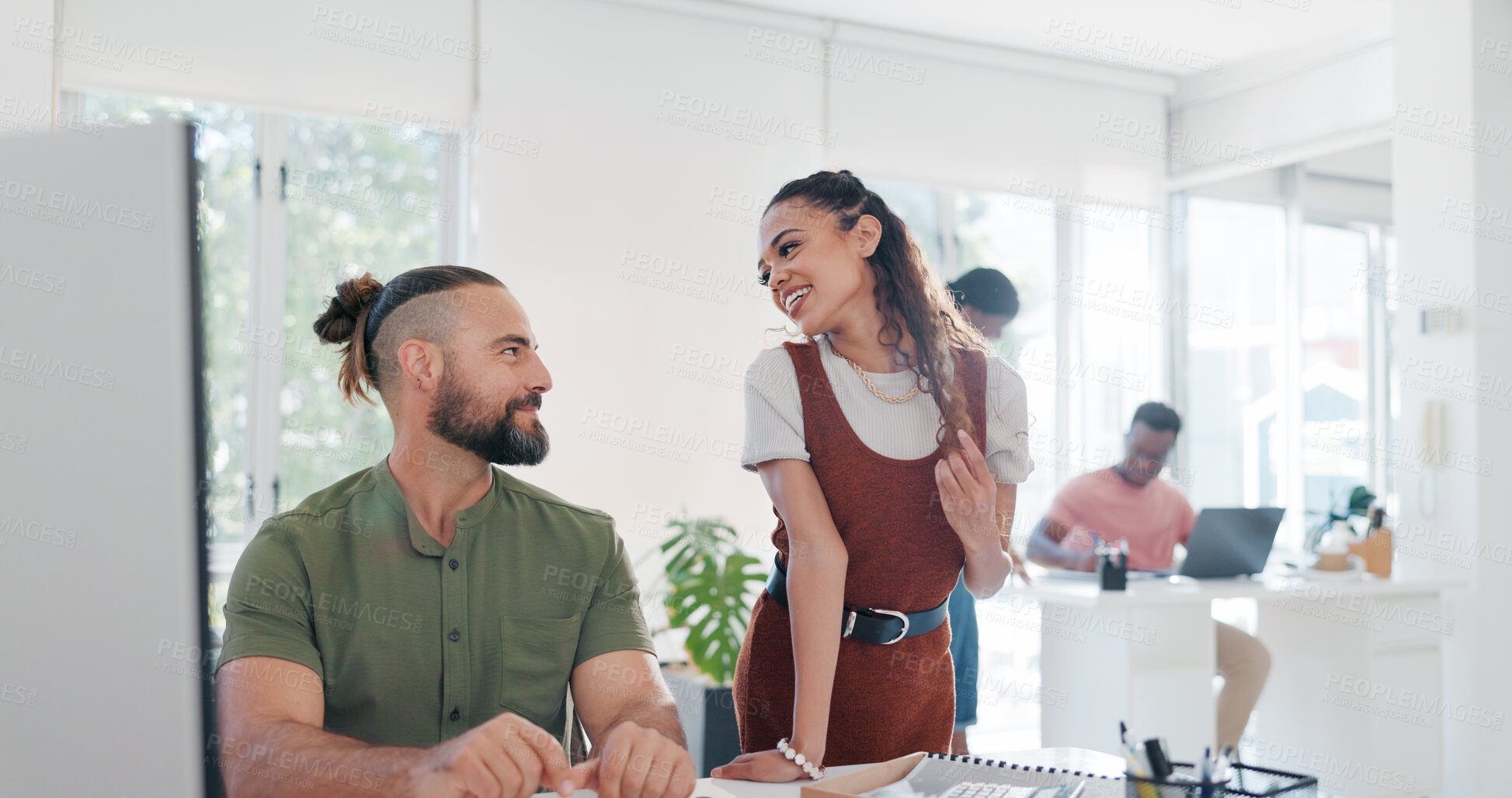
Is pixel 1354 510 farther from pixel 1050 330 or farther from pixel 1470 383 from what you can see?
pixel 1050 330

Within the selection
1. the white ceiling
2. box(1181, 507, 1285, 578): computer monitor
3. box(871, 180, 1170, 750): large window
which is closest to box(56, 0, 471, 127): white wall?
the white ceiling

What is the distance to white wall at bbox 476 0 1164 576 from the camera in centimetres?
436

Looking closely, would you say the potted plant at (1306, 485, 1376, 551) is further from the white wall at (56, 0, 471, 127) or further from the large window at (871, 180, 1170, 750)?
the white wall at (56, 0, 471, 127)

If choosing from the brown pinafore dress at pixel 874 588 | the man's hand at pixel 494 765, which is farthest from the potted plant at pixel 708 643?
the man's hand at pixel 494 765

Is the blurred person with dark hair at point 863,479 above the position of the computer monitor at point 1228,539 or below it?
above

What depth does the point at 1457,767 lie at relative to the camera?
393 centimetres

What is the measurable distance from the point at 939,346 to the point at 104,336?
1227 millimetres

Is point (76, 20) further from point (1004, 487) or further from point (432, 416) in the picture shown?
point (1004, 487)

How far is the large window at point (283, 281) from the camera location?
13.3 feet

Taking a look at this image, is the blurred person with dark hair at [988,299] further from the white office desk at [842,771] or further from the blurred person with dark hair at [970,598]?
the white office desk at [842,771]

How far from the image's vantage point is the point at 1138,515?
4.23m

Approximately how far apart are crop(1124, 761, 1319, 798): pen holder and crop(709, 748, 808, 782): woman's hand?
0.41 metres

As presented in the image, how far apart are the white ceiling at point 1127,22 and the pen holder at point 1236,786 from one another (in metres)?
4.12

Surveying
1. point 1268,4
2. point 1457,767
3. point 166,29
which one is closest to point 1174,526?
point 1457,767
